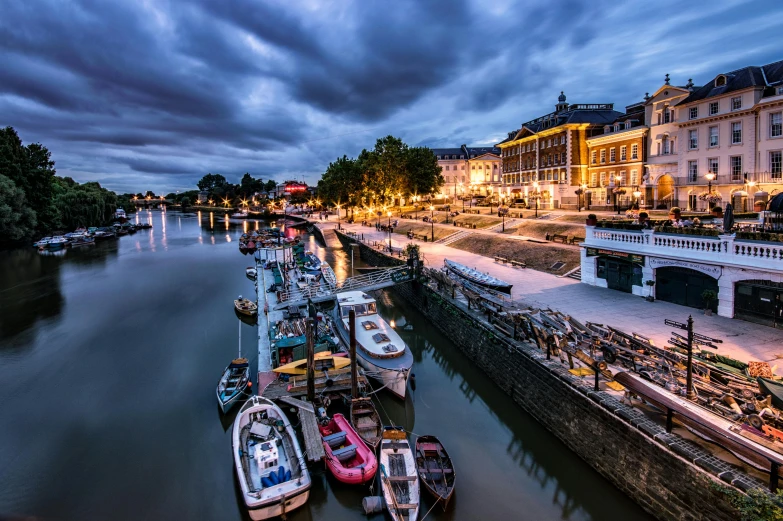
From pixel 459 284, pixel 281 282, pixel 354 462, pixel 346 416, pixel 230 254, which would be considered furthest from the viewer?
pixel 230 254

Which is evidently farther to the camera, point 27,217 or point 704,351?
point 27,217

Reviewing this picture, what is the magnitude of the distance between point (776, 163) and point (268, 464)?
4472 cm

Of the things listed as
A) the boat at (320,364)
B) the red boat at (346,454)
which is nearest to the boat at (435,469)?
the red boat at (346,454)

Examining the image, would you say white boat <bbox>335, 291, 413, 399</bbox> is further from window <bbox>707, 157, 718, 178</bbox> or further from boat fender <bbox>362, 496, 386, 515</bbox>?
window <bbox>707, 157, 718, 178</bbox>

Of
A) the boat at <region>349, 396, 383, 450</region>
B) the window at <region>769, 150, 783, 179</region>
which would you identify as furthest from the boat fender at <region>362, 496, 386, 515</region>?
the window at <region>769, 150, 783, 179</region>

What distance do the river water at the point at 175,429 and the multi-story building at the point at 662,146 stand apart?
3387 cm

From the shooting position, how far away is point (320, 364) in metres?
21.2

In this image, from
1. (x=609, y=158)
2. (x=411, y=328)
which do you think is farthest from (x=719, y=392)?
(x=609, y=158)

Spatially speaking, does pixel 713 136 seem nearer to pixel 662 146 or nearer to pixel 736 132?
pixel 736 132

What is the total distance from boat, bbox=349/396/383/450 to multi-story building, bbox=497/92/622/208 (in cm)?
5144

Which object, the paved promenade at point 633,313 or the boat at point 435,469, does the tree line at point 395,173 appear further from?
the boat at point 435,469

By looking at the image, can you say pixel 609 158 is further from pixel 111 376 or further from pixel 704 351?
pixel 111 376

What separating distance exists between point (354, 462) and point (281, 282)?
28.0 metres

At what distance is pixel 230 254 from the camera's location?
7331 cm
